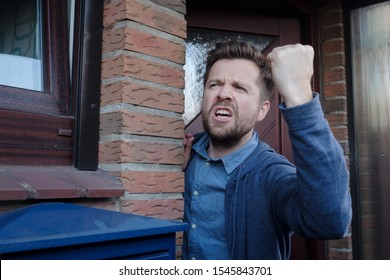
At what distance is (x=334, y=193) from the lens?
1130mm

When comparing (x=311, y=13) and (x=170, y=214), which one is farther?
(x=311, y=13)

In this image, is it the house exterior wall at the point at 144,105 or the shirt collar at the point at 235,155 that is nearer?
the house exterior wall at the point at 144,105

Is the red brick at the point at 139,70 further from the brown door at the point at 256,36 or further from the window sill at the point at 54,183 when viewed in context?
the brown door at the point at 256,36

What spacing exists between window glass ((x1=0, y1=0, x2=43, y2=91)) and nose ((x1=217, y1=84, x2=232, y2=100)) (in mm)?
668

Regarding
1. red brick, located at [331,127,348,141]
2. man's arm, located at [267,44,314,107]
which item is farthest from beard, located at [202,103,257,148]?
red brick, located at [331,127,348,141]

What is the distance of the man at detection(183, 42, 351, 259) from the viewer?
1.13 metres

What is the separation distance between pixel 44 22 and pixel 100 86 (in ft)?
0.96

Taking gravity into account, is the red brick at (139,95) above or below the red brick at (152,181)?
above

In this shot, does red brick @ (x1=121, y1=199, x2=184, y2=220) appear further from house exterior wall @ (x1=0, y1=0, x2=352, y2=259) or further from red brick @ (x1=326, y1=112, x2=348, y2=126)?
red brick @ (x1=326, y1=112, x2=348, y2=126)

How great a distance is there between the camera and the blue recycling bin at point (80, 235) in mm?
749

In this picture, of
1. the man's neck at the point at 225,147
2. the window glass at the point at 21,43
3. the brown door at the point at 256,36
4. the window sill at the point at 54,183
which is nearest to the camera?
the window sill at the point at 54,183

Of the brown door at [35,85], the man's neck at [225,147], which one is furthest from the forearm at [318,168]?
the brown door at [35,85]
